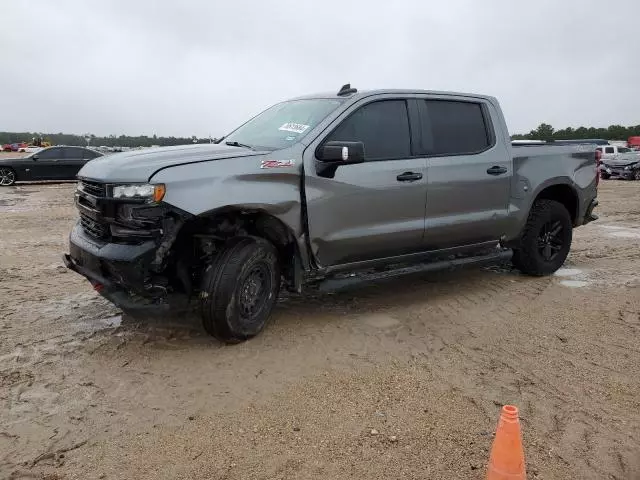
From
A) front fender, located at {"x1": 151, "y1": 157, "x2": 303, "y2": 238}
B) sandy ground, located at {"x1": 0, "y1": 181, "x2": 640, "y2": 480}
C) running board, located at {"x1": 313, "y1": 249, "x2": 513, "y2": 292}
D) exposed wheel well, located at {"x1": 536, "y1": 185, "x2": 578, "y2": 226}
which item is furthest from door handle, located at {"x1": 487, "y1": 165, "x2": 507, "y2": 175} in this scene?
front fender, located at {"x1": 151, "y1": 157, "x2": 303, "y2": 238}

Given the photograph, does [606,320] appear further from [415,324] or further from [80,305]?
[80,305]

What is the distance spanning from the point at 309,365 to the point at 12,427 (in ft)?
6.07

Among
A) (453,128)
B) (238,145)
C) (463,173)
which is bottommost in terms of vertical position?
(463,173)

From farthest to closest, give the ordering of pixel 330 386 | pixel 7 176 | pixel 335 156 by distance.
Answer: pixel 7 176, pixel 335 156, pixel 330 386

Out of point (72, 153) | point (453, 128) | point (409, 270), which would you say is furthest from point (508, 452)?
point (72, 153)

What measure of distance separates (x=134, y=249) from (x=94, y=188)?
2.10 ft

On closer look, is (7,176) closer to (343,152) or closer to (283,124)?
(283,124)

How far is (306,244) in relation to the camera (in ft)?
14.4

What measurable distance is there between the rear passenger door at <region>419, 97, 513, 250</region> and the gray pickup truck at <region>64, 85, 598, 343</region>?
0.05 ft

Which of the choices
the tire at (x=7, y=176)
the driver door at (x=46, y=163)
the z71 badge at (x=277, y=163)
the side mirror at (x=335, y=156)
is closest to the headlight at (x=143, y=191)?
the z71 badge at (x=277, y=163)

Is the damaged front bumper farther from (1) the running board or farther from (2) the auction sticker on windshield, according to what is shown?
(2) the auction sticker on windshield

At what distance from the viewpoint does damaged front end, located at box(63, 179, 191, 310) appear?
3.70m

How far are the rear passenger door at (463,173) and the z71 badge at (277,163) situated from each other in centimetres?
140

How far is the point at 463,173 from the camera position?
5.25 metres
